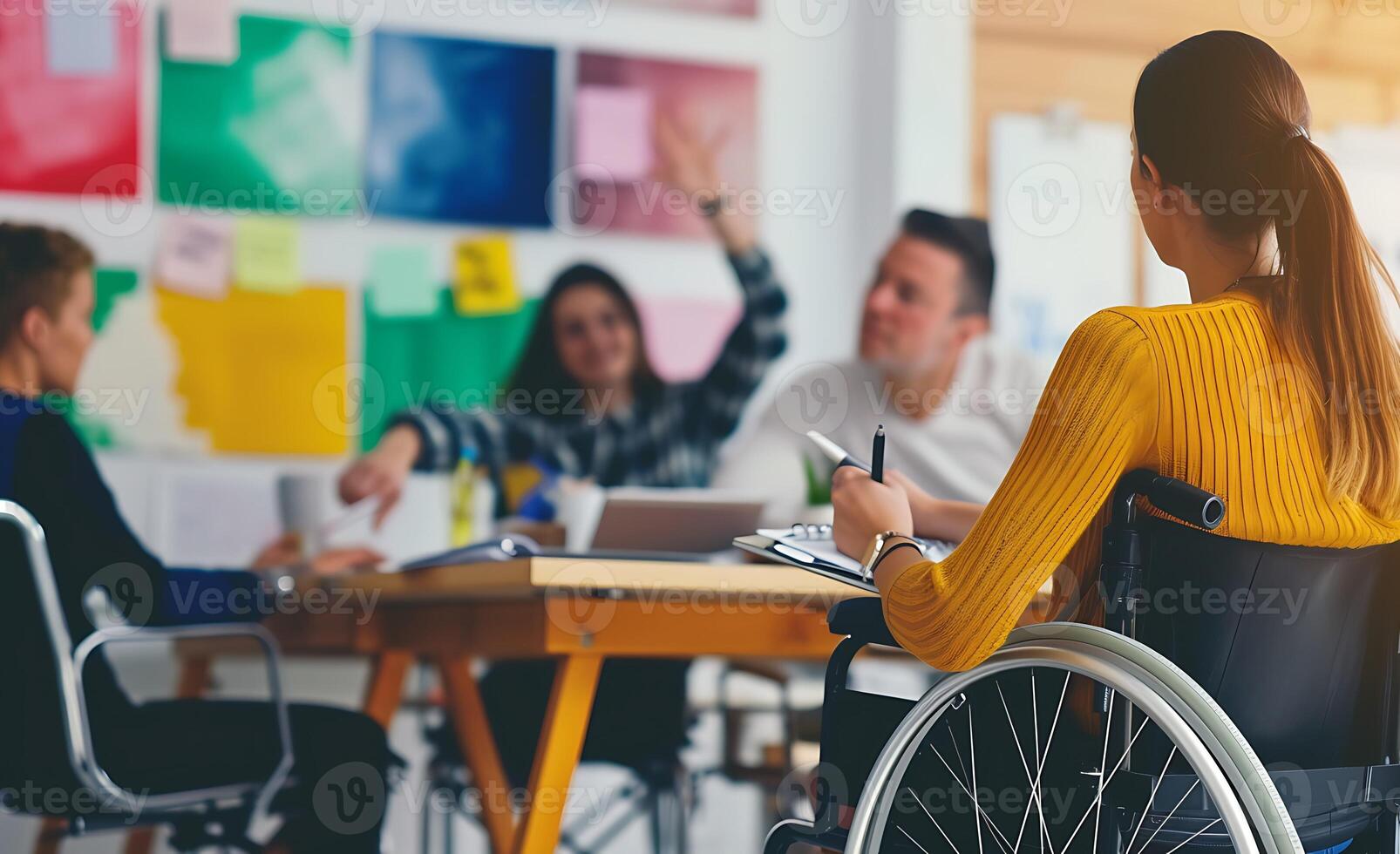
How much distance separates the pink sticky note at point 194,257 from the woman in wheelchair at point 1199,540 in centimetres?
248

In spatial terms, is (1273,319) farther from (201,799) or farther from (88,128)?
(88,128)

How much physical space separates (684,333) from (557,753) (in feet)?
6.83

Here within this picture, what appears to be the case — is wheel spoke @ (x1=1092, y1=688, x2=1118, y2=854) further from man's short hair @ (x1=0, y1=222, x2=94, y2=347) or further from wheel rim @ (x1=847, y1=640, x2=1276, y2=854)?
man's short hair @ (x1=0, y1=222, x2=94, y2=347)

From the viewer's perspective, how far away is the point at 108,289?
10.3 feet

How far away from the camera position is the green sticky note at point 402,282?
3320 millimetres

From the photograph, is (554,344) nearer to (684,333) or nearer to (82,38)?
(684,333)

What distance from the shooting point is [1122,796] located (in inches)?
39.3

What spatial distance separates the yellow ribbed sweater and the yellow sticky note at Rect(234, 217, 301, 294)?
2553 mm

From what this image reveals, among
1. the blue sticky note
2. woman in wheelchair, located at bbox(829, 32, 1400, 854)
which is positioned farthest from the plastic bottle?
woman in wheelchair, located at bbox(829, 32, 1400, 854)

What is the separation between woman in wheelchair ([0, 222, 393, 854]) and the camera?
1.57 m

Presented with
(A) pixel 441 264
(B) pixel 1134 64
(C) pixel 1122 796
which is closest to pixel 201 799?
(C) pixel 1122 796

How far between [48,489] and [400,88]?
6.30 ft

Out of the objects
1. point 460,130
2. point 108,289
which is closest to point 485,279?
point 460,130

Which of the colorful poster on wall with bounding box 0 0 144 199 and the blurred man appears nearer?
the blurred man
